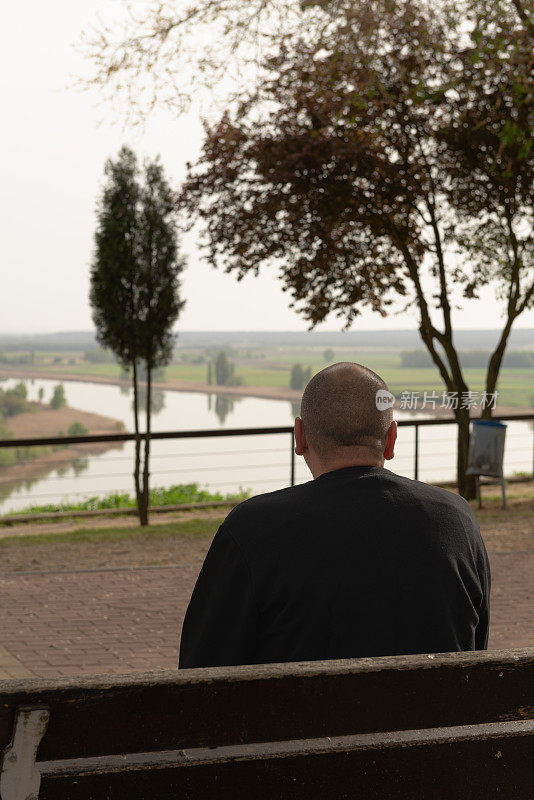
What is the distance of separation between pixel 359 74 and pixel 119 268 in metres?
4.24

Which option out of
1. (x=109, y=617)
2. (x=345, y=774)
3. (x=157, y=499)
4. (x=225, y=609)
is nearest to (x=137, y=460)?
(x=157, y=499)

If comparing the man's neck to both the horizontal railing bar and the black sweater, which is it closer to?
the black sweater

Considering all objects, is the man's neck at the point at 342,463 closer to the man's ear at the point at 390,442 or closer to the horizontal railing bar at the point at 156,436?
the man's ear at the point at 390,442

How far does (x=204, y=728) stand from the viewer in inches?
61.1

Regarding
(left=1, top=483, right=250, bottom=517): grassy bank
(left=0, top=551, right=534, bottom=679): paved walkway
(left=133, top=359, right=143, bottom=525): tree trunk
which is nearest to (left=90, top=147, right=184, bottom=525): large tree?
(left=133, top=359, right=143, bottom=525): tree trunk

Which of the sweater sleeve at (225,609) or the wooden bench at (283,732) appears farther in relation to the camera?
the sweater sleeve at (225,609)

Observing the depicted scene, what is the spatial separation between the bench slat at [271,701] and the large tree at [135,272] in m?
11.4

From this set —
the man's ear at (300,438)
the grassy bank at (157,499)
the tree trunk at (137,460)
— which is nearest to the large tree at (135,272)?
the tree trunk at (137,460)

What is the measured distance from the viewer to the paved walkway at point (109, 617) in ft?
18.4

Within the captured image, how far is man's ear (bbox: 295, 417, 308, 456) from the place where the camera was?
7.39ft

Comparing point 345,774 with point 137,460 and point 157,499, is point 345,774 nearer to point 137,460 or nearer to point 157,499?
point 137,460

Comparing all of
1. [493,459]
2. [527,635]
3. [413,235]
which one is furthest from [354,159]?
[527,635]

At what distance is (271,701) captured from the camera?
1.58m

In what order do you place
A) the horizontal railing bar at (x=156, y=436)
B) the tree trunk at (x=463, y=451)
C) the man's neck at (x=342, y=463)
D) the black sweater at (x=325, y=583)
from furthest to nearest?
the tree trunk at (x=463, y=451) < the horizontal railing bar at (x=156, y=436) < the man's neck at (x=342, y=463) < the black sweater at (x=325, y=583)
